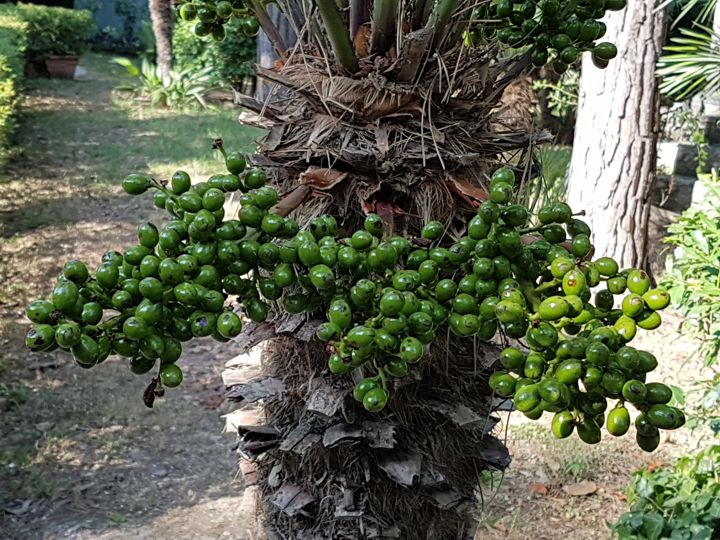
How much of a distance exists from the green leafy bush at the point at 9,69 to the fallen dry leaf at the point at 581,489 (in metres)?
6.72

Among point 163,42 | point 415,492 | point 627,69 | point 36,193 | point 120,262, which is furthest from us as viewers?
point 163,42

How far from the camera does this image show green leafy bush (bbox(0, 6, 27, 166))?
8.31 m

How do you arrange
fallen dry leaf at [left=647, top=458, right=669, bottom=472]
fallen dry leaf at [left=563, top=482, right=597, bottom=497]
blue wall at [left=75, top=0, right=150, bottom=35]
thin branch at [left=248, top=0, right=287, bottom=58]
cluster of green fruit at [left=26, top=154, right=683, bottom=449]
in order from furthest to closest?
blue wall at [left=75, top=0, right=150, bottom=35]
fallen dry leaf at [left=647, top=458, right=669, bottom=472]
fallen dry leaf at [left=563, top=482, right=597, bottom=497]
thin branch at [left=248, top=0, right=287, bottom=58]
cluster of green fruit at [left=26, top=154, right=683, bottom=449]

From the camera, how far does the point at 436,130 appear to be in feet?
5.27

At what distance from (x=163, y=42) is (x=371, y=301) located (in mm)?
14281

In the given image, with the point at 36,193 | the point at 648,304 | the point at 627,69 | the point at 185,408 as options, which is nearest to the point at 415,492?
the point at 648,304

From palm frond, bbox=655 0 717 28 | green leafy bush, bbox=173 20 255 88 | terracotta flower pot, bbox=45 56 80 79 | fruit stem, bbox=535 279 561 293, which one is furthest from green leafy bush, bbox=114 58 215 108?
fruit stem, bbox=535 279 561 293

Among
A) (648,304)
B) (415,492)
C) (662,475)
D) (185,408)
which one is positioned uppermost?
(648,304)

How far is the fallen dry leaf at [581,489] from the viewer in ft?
13.8

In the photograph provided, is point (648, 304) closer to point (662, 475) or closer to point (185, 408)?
point (662, 475)

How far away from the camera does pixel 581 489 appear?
423 cm

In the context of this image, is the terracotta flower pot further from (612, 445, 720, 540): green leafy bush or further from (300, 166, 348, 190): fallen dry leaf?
(300, 166, 348, 190): fallen dry leaf

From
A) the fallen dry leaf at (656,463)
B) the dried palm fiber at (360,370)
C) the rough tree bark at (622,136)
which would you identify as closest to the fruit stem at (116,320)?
the dried palm fiber at (360,370)

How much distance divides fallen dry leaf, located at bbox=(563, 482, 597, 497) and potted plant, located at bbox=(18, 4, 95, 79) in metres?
14.9
